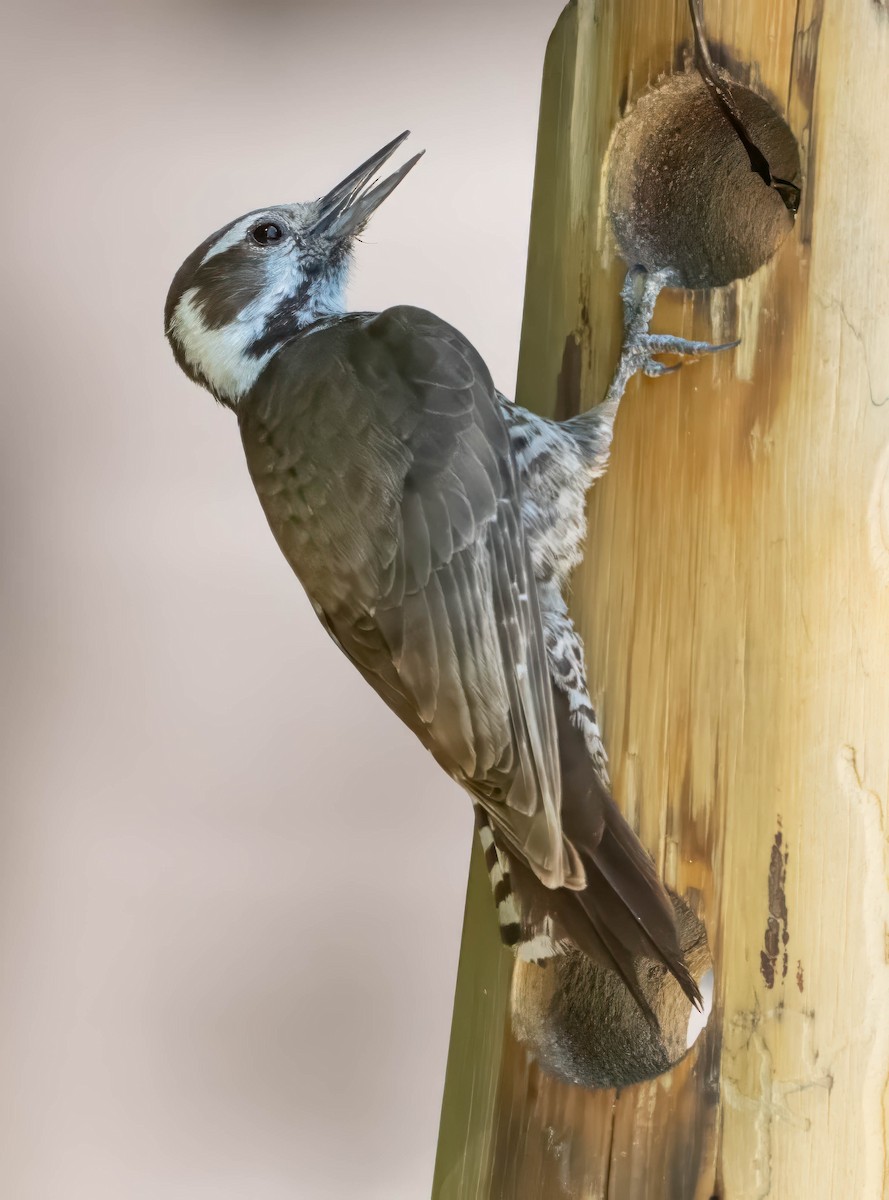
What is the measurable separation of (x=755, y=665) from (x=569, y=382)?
41 cm

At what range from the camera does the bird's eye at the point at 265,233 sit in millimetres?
1591

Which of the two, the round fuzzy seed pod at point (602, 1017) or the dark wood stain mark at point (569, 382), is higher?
the dark wood stain mark at point (569, 382)

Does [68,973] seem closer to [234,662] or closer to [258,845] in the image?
[258,845]

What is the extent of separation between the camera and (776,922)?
118 centimetres

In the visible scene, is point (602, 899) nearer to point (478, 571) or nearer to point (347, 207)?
point (478, 571)

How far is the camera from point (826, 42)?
1309 millimetres

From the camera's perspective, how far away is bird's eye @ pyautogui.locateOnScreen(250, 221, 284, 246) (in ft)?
Answer: 5.22

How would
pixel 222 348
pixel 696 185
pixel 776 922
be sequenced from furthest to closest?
pixel 222 348 < pixel 696 185 < pixel 776 922

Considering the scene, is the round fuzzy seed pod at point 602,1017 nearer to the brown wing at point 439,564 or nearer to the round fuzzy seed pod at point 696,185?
the brown wing at point 439,564

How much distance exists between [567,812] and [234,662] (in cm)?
100

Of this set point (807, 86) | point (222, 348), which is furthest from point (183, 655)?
point (807, 86)

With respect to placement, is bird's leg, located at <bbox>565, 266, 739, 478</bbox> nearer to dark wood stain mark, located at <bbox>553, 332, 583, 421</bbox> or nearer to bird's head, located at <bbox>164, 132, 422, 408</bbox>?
dark wood stain mark, located at <bbox>553, 332, 583, 421</bbox>

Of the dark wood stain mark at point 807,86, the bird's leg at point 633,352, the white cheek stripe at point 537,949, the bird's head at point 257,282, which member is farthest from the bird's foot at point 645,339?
the white cheek stripe at point 537,949

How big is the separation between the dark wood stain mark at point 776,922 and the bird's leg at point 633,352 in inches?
18.4
